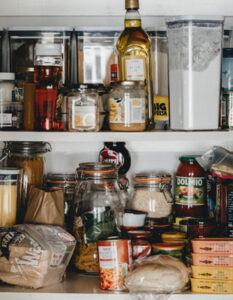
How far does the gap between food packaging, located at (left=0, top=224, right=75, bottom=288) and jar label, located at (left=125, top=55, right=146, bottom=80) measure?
48 cm

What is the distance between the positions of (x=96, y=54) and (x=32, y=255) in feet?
2.08

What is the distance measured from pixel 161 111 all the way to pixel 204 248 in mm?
417

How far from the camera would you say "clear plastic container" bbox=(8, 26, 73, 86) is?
152 centimetres

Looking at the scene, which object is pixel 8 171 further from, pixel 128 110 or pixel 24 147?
pixel 128 110

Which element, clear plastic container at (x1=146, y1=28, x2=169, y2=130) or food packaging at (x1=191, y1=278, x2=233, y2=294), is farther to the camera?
clear plastic container at (x1=146, y1=28, x2=169, y2=130)

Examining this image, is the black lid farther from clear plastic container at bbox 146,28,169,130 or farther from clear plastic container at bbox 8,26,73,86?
clear plastic container at bbox 8,26,73,86

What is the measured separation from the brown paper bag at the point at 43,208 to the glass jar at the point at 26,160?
75 millimetres

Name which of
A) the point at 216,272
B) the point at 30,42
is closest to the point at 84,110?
the point at 30,42

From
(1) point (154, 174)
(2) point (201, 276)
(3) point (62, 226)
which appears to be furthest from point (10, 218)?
(2) point (201, 276)

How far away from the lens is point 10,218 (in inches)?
56.9

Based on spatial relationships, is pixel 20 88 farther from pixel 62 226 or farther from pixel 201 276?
pixel 201 276

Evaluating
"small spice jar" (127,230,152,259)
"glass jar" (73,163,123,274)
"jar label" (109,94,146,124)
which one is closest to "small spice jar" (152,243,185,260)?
"small spice jar" (127,230,152,259)

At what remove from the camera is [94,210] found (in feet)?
4.75

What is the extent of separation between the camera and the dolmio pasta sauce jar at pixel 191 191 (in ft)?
5.11
